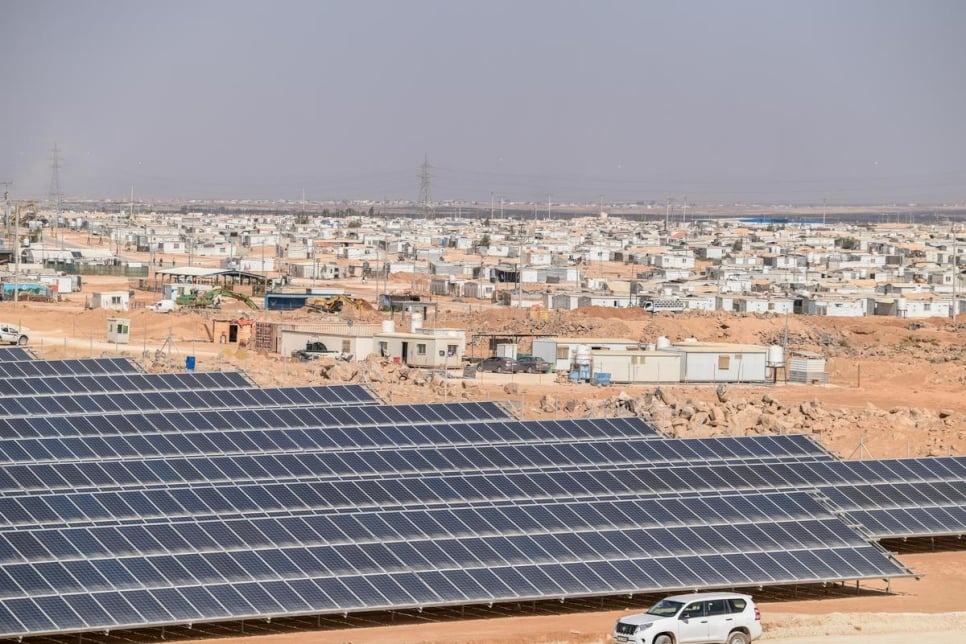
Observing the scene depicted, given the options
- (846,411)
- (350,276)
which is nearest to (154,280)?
(350,276)

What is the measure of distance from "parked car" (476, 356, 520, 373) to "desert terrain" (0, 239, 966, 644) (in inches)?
28.6

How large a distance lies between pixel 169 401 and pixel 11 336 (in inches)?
1106

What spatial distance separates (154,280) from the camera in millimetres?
106500

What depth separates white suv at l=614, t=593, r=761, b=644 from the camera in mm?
24500

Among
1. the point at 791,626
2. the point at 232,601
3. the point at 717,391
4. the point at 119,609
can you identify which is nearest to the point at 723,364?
the point at 717,391

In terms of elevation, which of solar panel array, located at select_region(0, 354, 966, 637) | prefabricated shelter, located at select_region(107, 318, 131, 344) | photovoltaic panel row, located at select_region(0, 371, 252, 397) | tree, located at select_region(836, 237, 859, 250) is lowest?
tree, located at select_region(836, 237, 859, 250)

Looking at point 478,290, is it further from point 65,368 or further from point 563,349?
Result: point 65,368

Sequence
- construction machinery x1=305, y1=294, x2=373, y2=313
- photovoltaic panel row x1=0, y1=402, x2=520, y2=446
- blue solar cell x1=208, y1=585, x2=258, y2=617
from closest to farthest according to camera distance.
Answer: blue solar cell x1=208, y1=585, x2=258, y2=617 → photovoltaic panel row x1=0, y1=402, x2=520, y2=446 → construction machinery x1=305, y1=294, x2=373, y2=313

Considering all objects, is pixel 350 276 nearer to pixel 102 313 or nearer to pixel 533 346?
pixel 102 313

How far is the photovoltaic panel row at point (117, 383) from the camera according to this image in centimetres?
3997

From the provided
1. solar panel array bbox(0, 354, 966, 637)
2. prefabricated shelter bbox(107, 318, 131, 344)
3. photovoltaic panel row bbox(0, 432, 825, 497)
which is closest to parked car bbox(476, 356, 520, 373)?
prefabricated shelter bbox(107, 318, 131, 344)

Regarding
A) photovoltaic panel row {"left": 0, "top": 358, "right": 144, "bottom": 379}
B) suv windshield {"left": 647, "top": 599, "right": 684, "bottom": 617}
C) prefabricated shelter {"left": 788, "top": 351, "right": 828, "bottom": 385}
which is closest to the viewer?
suv windshield {"left": 647, "top": 599, "right": 684, "bottom": 617}

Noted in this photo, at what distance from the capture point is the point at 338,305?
83.8m

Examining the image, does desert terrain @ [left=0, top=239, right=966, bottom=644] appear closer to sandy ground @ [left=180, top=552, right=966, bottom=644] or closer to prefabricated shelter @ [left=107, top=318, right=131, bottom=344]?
sandy ground @ [left=180, top=552, right=966, bottom=644]
